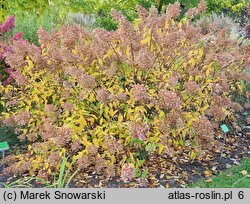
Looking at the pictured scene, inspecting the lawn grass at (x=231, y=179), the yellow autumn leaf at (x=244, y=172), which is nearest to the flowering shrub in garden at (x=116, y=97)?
the lawn grass at (x=231, y=179)

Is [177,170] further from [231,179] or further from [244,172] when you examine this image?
[244,172]

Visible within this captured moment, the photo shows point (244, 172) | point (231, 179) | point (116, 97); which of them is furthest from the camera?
point (244, 172)

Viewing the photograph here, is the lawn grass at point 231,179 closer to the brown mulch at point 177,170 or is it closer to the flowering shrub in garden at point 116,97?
the brown mulch at point 177,170

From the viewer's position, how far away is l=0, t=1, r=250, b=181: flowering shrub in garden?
132 inches

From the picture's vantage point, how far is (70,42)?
3816 mm

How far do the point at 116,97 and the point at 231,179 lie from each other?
4.26ft

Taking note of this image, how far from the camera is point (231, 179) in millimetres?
3645

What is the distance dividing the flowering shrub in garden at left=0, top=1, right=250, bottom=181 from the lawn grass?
296 millimetres

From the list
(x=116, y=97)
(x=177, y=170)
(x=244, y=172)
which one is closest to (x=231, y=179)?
(x=244, y=172)

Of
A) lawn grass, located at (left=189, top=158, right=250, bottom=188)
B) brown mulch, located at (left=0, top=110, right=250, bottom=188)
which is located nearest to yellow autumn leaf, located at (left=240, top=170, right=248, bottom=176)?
lawn grass, located at (left=189, top=158, right=250, bottom=188)

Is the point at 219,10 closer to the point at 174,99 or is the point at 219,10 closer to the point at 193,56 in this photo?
the point at 193,56

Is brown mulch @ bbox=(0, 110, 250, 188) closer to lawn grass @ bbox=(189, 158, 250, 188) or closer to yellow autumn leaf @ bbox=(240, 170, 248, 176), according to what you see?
lawn grass @ bbox=(189, 158, 250, 188)
